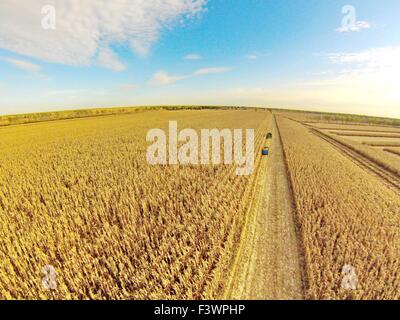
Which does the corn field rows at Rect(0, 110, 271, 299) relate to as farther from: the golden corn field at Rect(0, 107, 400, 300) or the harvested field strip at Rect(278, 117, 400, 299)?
the harvested field strip at Rect(278, 117, 400, 299)

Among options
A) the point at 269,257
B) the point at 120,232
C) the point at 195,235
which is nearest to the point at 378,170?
the point at 269,257

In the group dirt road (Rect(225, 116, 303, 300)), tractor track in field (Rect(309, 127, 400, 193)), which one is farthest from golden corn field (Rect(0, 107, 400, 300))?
tractor track in field (Rect(309, 127, 400, 193))

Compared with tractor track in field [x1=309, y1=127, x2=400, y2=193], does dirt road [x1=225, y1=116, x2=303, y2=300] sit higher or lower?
lower

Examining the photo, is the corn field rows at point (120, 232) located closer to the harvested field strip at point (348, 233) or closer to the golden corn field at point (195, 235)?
the golden corn field at point (195, 235)

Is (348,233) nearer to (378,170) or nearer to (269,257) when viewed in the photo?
(269,257)

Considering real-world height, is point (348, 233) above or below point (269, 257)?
above

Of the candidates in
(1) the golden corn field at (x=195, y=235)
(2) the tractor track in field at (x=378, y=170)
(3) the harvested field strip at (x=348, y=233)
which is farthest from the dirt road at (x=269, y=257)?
(2) the tractor track in field at (x=378, y=170)
